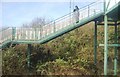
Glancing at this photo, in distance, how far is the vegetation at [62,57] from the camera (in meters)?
21.8

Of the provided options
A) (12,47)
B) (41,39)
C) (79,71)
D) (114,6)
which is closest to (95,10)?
(114,6)

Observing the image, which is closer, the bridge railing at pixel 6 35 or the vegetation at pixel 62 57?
the bridge railing at pixel 6 35


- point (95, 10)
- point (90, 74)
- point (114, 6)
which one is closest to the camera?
point (114, 6)

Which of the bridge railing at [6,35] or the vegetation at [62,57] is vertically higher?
the bridge railing at [6,35]

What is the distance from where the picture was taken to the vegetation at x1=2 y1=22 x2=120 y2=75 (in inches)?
858

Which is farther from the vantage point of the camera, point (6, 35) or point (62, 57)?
point (62, 57)

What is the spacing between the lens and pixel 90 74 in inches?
842

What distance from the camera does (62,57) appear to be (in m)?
24.8

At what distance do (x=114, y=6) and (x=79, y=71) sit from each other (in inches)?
265

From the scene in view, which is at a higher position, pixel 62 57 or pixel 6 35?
pixel 6 35

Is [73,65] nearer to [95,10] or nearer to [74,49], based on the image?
[74,49]

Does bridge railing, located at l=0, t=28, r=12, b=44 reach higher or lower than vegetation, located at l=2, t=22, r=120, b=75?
higher

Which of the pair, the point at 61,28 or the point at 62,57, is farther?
the point at 62,57

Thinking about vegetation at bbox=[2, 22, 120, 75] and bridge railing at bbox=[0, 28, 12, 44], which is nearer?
bridge railing at bbox=[0, 28, 12, 44]
